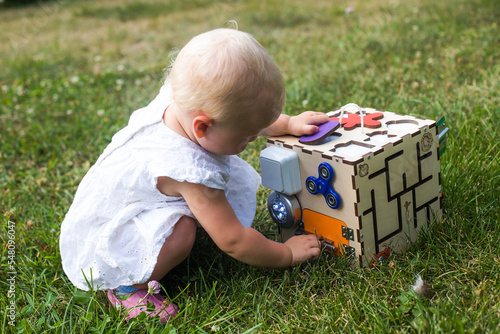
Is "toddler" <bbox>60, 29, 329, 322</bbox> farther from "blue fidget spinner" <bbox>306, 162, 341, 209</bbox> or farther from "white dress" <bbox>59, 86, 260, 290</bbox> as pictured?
"blue fidget spinner" <bbox>306, 162, 341, 209</bbox>

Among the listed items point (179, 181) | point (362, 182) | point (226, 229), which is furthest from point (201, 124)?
point (362, 182)

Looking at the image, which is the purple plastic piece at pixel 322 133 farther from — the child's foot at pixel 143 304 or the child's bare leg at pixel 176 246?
the child's foot at pixel 143 304

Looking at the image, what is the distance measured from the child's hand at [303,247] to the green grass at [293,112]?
0.17 feet

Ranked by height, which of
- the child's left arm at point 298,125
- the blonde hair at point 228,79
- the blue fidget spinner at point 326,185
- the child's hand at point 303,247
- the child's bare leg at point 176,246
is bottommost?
the child's hand at point 303,247

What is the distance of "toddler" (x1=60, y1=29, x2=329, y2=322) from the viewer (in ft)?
4.73

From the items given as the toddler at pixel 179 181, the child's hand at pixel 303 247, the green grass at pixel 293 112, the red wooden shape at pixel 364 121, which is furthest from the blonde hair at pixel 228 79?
the green grass at pixel 293 112

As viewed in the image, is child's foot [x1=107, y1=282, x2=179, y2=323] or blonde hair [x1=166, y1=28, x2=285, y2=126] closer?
blonde hair [x1=166, y1=28, x2=285, y2=126]

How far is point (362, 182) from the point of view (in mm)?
1544

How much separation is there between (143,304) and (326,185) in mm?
708

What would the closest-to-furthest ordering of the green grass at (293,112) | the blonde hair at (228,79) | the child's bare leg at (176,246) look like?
the blonde hair at (228,79)
the green grass at (293,112)
the child's bare leg at (176,246)

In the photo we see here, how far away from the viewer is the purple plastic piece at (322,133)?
5.46ft

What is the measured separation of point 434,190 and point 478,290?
1.47ft

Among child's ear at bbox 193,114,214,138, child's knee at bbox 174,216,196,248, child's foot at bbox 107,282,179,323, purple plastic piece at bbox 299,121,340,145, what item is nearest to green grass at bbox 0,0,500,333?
child's foot at bbox 107,282,179,323

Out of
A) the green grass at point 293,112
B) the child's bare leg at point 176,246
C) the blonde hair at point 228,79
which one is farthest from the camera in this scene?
the child's bare leg at point 176,246
